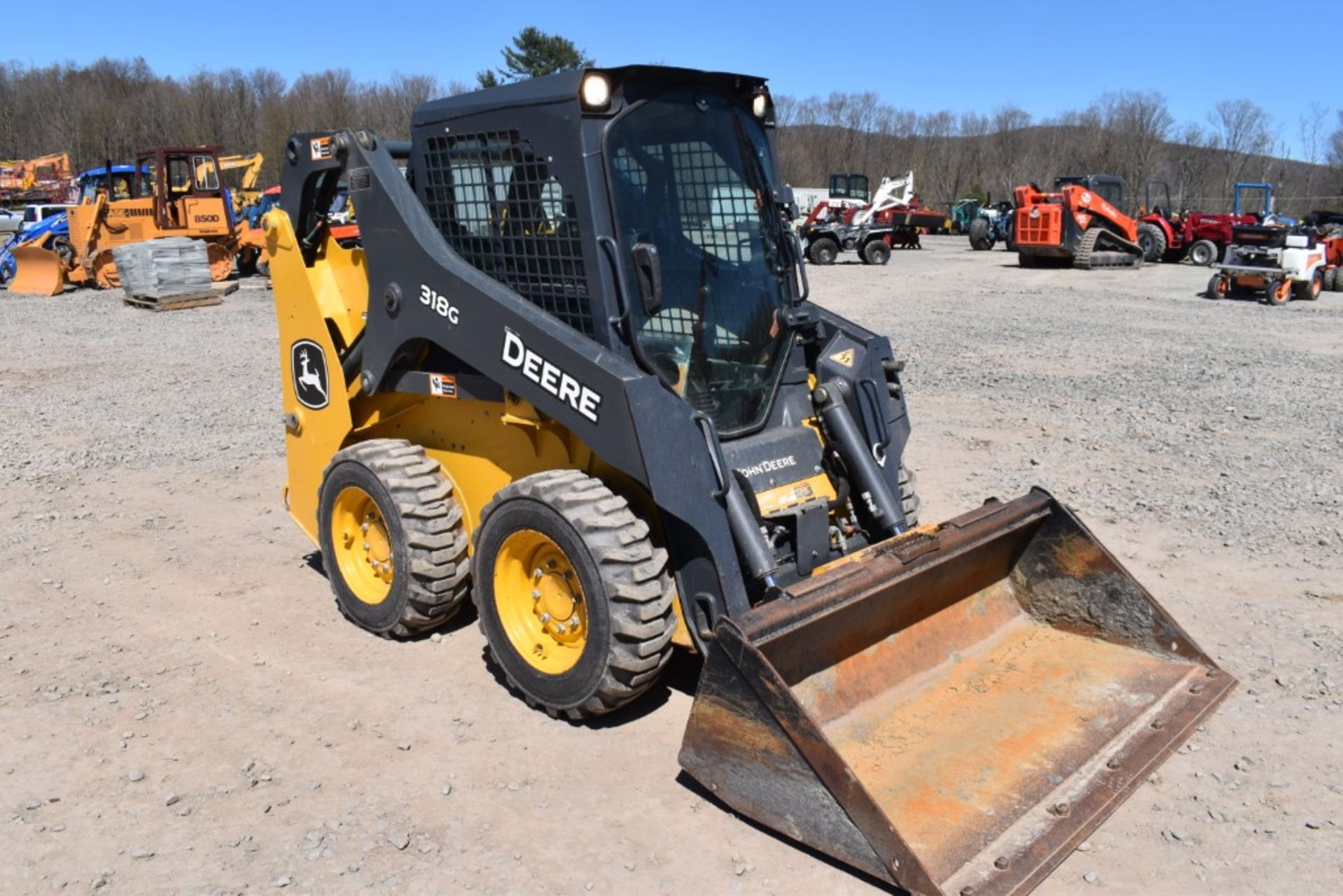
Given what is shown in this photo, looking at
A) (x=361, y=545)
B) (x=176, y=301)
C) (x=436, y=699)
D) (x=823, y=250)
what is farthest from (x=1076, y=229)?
(x=436, y=699)

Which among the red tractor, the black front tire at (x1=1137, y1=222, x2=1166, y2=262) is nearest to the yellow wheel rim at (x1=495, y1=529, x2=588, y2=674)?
the red tractor

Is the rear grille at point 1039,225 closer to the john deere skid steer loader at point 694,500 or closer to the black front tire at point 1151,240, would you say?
the black front tire at point 1151,240

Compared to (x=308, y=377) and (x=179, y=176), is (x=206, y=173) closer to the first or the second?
(x=179, y=176)

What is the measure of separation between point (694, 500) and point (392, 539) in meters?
1.59

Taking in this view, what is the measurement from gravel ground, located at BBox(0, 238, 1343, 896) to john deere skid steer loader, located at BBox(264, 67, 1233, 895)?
22 cm

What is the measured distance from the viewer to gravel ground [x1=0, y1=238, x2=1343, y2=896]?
3381 mm

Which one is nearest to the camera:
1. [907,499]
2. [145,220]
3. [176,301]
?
[907,499]

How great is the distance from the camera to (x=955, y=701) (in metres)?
4.10

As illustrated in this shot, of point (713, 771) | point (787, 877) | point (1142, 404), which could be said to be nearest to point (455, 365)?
point (713, 771)

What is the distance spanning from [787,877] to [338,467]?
2.76 metres

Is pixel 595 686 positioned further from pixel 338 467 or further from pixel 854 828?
pixel 338 467

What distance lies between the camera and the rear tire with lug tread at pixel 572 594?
148 inches

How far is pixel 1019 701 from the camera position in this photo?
162 inches

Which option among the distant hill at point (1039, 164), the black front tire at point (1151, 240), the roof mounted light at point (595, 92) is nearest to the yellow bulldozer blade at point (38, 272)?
the roof mounted light at point (595, 92)
